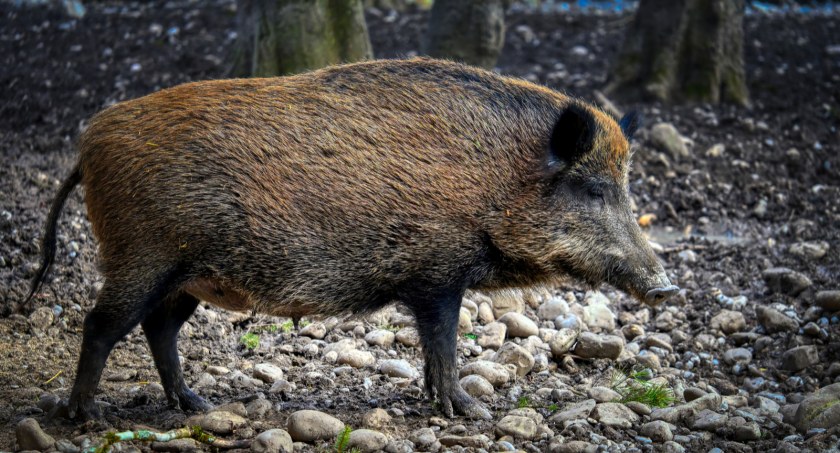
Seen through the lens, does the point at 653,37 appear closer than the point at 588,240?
No

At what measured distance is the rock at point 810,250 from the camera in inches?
289

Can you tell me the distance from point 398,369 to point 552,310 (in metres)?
1.53

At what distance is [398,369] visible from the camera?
5.42m

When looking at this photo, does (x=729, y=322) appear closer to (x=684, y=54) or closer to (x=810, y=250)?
(x=810, y=250)

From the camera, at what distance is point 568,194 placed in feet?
16.0

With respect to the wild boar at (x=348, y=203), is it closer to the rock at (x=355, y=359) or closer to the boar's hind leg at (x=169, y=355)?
the boar's hind leg at (x=169, y=355)

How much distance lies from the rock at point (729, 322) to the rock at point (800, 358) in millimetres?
558

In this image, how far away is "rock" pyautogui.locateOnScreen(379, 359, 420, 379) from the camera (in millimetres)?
5414

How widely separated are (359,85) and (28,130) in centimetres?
549

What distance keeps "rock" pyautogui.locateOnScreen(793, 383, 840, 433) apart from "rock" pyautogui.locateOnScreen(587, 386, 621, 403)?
36.0 inches

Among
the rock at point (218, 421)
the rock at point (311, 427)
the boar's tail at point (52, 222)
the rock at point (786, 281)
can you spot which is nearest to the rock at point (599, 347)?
the rock at point (786, 281)

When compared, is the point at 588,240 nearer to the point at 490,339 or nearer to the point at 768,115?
the point at 490,339

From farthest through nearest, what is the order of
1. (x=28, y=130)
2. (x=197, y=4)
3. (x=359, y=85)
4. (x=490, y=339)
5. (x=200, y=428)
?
1. (x=197, y=4)
2. (x=28, y=130)
3. (x=490, y=339)
4. (x=359, y=85)
5. (x=200, y=428)

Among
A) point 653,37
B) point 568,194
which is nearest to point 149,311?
point 568,194
